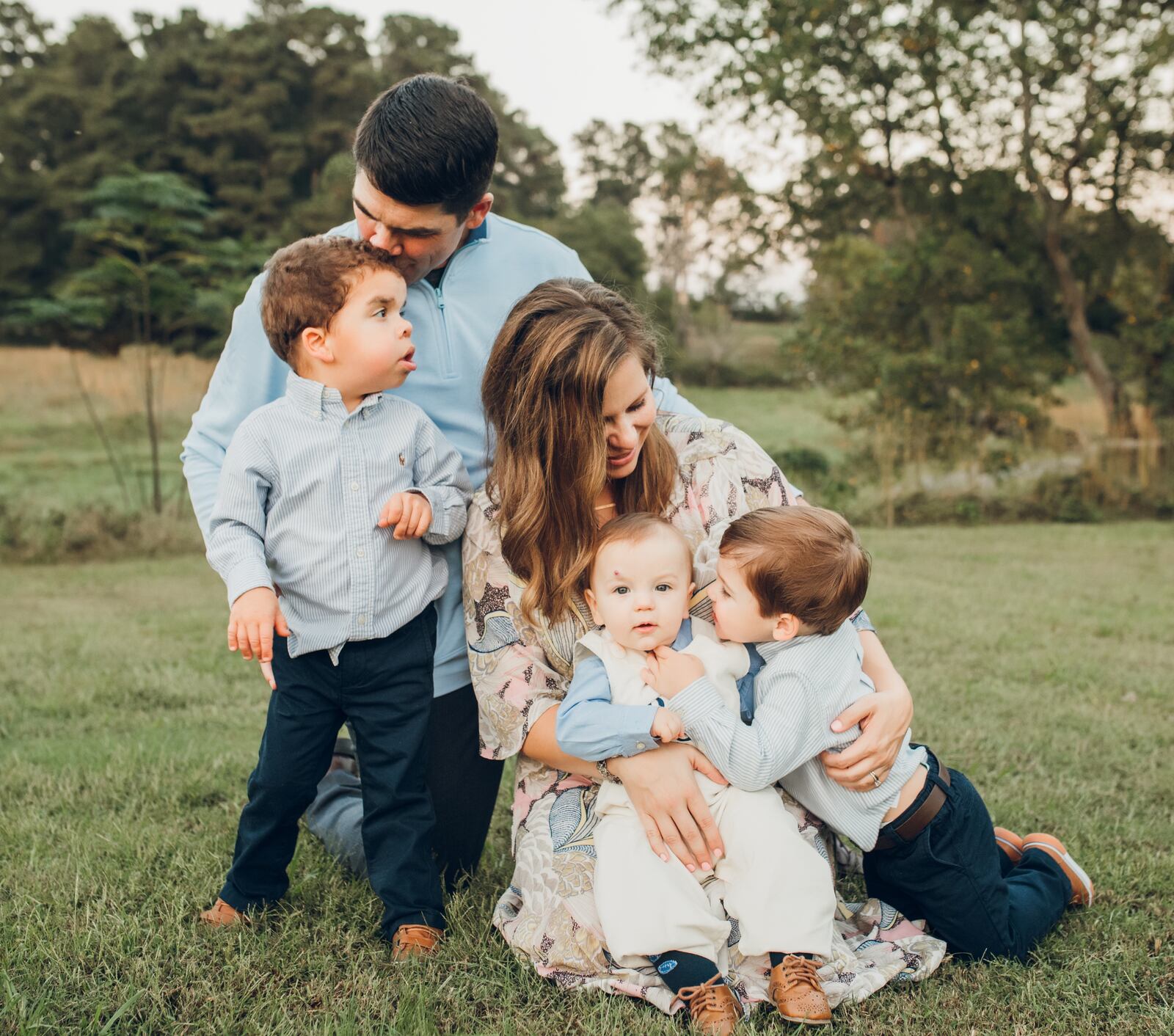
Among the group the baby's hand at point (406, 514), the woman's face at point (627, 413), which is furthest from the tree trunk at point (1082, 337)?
the baby's hand at point (406, 514)

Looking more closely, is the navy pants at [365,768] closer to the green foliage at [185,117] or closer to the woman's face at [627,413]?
the woman's face at [627,413]

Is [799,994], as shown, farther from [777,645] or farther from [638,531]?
[638,531]

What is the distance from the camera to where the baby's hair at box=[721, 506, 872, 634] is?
2.14 m

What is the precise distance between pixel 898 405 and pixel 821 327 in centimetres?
176

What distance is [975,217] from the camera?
13445 mm

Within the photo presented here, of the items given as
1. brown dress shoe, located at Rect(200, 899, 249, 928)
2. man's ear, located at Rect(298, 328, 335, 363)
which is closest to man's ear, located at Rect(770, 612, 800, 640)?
man's ear, located at Rect(298, 328, 335, 363)

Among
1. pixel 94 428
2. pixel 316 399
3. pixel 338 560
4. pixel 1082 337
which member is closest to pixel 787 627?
pixel 338 560

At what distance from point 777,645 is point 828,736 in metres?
0.22

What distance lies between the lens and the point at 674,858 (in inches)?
83.0

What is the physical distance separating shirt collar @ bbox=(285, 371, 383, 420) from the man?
1.11 ft

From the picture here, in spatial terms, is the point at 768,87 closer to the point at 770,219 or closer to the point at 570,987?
the point at 770,219

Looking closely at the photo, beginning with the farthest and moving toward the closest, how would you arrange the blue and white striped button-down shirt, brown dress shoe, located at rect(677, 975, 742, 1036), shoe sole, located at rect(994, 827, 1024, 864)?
shoe sole, located at rect(994, 827, 1024, 864) < the blue and white striped button-down shirt < brown dress shoe, located at rect(677, 975, 742, 1036)

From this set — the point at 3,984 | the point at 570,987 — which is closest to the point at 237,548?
the point at 3,984

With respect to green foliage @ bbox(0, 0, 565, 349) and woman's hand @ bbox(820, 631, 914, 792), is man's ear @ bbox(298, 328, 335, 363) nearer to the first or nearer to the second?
woman's hand @ bbox(820, 631, 914, 792)
